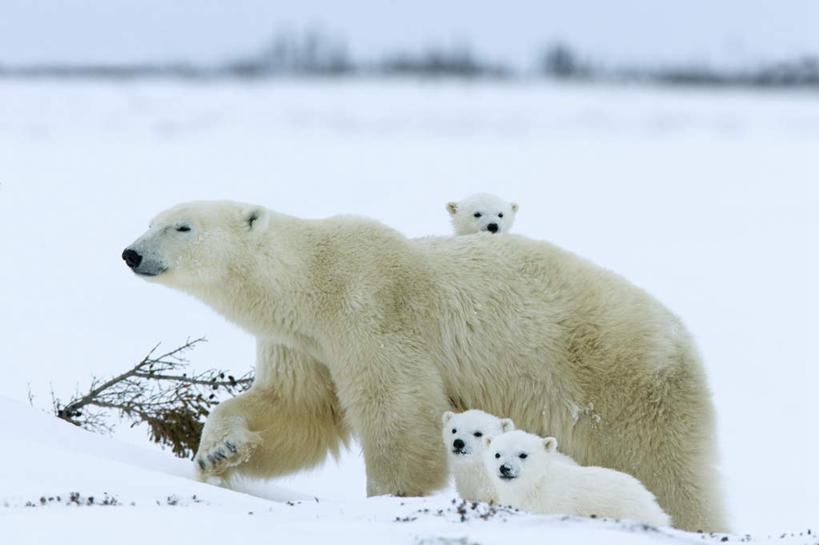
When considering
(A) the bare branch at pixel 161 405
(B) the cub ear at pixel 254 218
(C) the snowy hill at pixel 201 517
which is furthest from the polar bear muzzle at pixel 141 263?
(A) the bare branch at pixel 161 405

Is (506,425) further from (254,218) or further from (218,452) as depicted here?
(254,218)

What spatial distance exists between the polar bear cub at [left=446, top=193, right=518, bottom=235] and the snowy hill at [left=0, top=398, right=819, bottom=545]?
208cm

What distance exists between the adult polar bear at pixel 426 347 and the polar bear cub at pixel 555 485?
478mm

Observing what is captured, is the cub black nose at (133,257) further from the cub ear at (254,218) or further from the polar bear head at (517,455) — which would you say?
the polar bear head at (517,455)

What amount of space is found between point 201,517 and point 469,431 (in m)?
1.37

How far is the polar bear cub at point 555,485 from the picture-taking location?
12.1ft

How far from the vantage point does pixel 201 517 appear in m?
3.05

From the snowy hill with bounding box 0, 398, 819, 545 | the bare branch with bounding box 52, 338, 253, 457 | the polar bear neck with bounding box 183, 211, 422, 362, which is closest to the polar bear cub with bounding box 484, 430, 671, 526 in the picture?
the snowy hill with bounding box 0, 398, 819, 545

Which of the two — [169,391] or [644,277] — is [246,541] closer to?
[169,391]

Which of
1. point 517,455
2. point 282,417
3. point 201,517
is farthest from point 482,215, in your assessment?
point 201,517

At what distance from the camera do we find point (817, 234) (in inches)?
589

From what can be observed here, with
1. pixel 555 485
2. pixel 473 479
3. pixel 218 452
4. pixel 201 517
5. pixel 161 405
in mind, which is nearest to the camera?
pixel 201 517

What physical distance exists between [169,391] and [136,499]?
217 cm

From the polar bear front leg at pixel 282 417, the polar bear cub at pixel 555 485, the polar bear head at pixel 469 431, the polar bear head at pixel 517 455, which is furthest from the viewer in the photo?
the polar bear front leg at pixel 282 417
